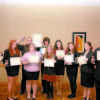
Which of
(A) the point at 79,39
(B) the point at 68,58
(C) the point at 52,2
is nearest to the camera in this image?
(B) the point at 68,58

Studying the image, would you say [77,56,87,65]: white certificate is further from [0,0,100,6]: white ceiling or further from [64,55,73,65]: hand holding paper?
[0,0,100,6]: white ceiling

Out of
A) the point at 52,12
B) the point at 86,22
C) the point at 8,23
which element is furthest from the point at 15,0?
the point at 86,22

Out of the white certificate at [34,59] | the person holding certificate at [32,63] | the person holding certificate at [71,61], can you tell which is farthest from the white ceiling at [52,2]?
the white certificate at [34,59]

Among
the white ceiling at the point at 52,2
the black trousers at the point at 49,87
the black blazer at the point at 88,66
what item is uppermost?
the white ceiling at the point at 52,2

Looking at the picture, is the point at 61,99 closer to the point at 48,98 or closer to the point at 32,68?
the point at 48,98

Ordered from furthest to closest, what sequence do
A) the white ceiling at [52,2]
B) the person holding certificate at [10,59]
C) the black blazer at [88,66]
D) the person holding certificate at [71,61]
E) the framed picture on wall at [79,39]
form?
1. the framed picture on wall at [79,39]
2. the white ceiling at [52,2]
3. the person holding certificate at [71,61]
4. the person holding certificate at [10,59]
5. the black blazer at [88,66]

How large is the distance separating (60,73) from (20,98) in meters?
1.10

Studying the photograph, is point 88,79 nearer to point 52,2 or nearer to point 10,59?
point 10,59

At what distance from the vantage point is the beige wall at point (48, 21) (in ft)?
13.1

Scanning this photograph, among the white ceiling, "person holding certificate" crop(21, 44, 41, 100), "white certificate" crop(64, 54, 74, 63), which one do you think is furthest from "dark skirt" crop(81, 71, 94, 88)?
the white ceiling

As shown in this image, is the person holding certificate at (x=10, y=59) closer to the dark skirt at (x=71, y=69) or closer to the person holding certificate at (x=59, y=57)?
the person holding certificate at (x=59, y=57)

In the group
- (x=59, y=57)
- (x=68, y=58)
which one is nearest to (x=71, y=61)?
(x=68, y=58)

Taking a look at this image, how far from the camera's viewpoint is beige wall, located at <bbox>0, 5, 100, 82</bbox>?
3984 millimetres

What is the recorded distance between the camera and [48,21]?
4.02m
